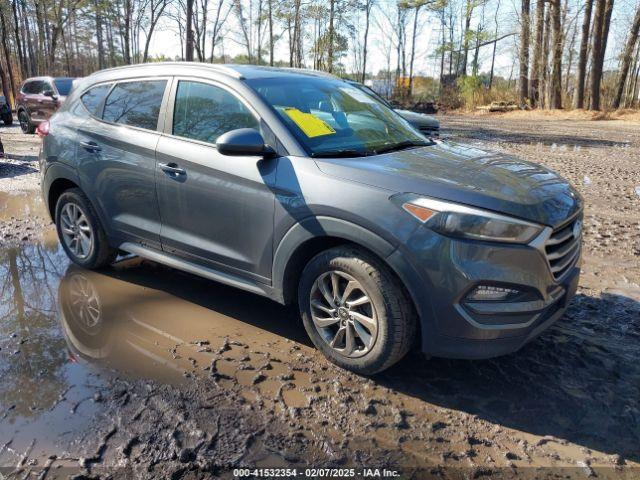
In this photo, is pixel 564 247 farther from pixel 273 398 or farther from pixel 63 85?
pixel 63 85

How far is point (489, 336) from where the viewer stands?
8.92 ft

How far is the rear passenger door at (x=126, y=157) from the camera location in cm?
390

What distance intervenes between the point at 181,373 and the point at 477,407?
1738 mm

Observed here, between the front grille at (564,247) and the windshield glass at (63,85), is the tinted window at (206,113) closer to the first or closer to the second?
the front grille at (564,247)

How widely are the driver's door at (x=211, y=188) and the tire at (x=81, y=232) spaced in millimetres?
956

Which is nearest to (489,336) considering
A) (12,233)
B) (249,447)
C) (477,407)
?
(477,407)

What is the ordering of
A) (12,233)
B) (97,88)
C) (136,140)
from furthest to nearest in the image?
1. (12,233)
2. (97,88)
3. (136,140)

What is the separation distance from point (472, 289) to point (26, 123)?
1802 centimetres

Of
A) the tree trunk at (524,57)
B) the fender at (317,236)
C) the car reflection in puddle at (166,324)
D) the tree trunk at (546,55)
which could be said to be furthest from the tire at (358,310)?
the tree trunk at (524,57)

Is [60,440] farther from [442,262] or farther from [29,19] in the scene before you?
[29,19]

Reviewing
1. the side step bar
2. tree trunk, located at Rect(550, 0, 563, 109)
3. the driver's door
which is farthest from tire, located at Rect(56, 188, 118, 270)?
tree trunk, located at Rect(550, 0, 563, 109)

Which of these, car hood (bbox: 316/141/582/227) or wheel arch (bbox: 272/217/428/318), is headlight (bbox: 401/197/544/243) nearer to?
car hood (bbox: 316/141/582/227)

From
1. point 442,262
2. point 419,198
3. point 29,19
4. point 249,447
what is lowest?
point 249,447

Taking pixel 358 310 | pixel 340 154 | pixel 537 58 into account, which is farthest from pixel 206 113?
pixel 537 58
